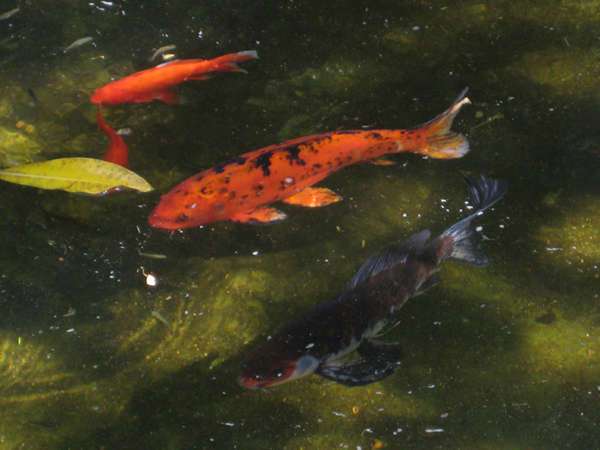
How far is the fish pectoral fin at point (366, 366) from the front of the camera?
2.54m

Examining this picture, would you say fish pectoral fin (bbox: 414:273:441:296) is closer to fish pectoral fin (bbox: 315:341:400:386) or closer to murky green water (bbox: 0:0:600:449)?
murky green water (bbox: 0:0:600:449)

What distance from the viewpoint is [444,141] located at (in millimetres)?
3123

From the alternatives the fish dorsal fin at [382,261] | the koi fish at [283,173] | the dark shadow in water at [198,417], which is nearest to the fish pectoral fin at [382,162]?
the koi fish at [283,173]

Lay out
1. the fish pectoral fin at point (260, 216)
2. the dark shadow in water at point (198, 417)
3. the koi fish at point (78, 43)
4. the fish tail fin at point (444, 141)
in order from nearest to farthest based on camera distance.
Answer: the dark shadow in water at point (198, 417), the fish pectoral fin at point (260, 216), the fish tail fin at point (444, 141), the koi fish at point (78, 43)

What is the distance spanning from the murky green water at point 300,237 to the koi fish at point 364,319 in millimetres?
216

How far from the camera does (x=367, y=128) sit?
3.33 metres

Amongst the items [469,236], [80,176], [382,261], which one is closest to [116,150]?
[80,176]

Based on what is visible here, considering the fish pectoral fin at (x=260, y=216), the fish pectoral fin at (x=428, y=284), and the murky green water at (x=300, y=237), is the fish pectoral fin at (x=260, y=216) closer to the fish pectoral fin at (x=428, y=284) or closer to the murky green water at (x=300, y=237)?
the murky green water at (x=300, y=237)

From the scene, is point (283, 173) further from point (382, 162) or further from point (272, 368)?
point (272, 368)

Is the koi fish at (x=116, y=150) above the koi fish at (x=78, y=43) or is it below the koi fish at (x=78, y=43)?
below

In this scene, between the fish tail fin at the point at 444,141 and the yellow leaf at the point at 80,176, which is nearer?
the yellow leaf at the point at 80,176

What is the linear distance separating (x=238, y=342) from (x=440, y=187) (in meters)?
1.50

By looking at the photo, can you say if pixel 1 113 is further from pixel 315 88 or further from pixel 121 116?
pixel 315 88

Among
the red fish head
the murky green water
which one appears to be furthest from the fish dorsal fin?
the red fish head
